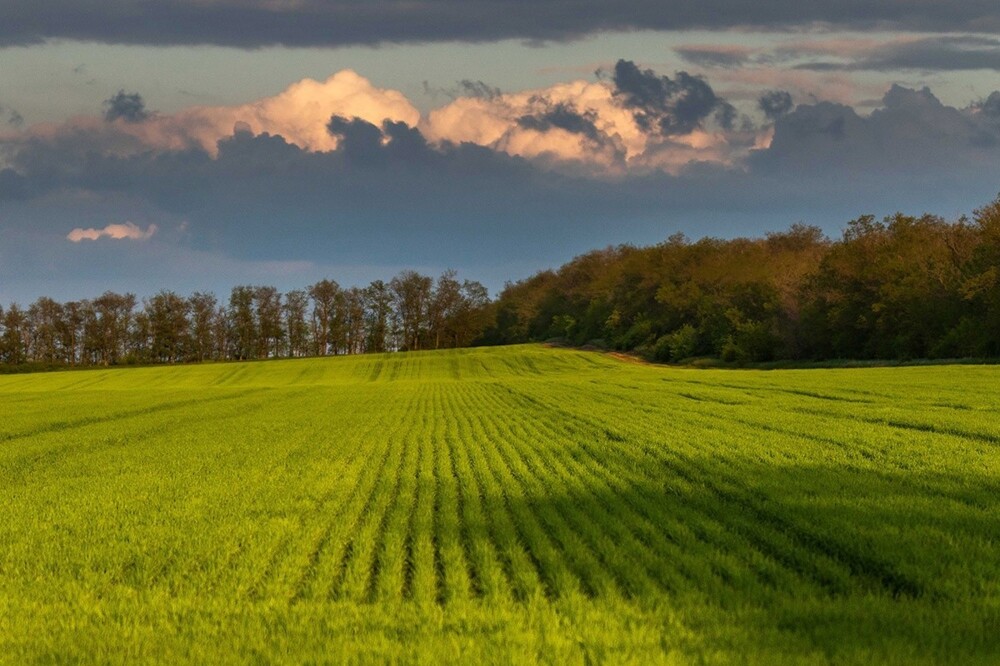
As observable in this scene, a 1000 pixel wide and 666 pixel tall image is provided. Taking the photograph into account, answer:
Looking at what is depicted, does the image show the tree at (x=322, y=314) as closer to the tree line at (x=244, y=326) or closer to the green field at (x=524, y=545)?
the tree line at (x=244, y=326)

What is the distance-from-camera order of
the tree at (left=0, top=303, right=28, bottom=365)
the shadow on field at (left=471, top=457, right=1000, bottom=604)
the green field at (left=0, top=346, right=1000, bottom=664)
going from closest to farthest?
the green field at (left=0, top=346, right=1000, bottom=664)
the shadow on field at (left=471, top=457, right=1000, bottom=604)
the tree at (left=0, top=303, right=28, bottom=365)

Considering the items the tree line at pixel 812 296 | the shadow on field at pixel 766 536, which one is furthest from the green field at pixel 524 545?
the tree line at pixel 812 296

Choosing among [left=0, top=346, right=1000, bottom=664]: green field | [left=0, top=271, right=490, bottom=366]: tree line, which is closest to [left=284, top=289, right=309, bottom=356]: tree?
[left=0, top=271, right=490, bottom=366]: tree line

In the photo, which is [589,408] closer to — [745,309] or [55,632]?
[55,632]

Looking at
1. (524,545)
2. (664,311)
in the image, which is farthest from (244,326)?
(524,545)

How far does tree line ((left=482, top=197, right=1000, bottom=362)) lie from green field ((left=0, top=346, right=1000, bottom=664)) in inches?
1773

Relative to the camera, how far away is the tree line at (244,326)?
A: 127 meters

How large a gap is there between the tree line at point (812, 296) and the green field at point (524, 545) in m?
45.0

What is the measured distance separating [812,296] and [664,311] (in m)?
29.9

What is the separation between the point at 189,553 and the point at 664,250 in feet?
362

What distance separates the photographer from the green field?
24.0ft

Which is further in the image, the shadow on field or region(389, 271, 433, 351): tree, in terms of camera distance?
region(389, 271, 433, 351): tree

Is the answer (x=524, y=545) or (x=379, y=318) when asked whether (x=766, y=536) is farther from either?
(x=379, y=318)

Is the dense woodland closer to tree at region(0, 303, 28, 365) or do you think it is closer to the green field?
tree at region(0, 303, 28, 365)
